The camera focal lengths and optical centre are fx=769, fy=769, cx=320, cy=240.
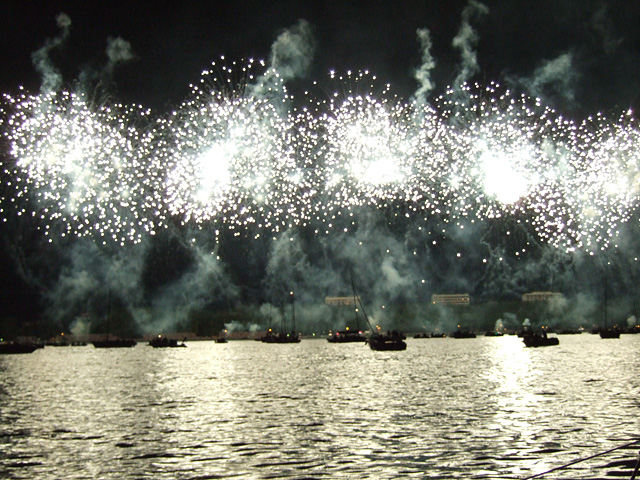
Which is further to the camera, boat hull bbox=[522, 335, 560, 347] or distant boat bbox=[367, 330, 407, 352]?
boat hull bbox=[522, 335, 560, 347]

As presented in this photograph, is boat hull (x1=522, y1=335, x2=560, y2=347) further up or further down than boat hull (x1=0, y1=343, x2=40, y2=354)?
further down

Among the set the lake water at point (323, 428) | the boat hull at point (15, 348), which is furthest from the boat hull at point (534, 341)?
the boat hull at point (15, 348)

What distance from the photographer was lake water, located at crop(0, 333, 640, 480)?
97.8ft

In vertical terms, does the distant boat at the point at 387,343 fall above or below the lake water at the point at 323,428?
above

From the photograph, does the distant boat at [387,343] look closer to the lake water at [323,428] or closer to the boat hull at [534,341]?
the boat hull at [534,341]

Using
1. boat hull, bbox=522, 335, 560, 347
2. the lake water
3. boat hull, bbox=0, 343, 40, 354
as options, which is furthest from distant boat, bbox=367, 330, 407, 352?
boat hull, bbox=0, 343, 40, 354

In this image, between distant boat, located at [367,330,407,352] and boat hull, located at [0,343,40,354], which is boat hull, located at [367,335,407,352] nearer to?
distant boat, located at [367,330,407,352]

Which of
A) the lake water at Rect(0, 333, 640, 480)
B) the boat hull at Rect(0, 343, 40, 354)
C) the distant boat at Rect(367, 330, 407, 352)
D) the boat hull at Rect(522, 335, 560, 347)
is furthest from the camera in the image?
the boat hull at Rect(0, 343, 40, 354)

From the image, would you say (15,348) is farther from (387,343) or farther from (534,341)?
(534,341)

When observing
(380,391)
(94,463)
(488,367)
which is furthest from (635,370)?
(94,463)

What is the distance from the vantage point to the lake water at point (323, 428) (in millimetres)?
29812

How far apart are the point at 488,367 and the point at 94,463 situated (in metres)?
63.4

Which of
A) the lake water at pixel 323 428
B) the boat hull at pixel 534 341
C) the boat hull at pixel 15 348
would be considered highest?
the boat hull at pixel 15 348

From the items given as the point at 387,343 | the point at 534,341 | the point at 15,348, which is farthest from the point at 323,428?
the point at 15,348
